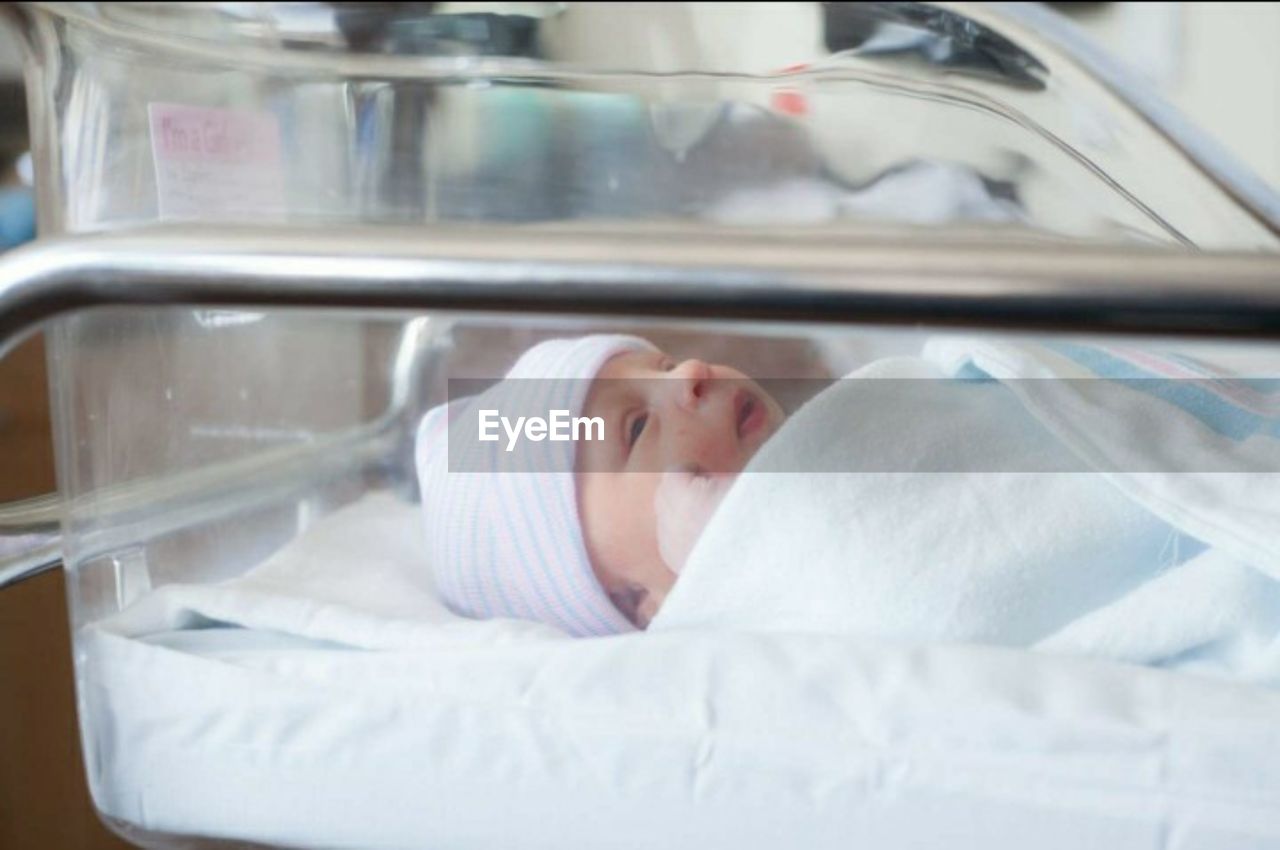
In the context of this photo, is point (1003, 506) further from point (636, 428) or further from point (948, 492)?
point (636, 428)

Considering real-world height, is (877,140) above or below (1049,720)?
above

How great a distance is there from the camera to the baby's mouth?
1.62ft

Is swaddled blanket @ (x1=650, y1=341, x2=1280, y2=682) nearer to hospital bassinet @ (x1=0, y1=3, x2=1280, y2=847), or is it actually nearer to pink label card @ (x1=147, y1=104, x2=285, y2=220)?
hospital bassinet @ (x1=0, y1=3, x2=1280, y2=847)

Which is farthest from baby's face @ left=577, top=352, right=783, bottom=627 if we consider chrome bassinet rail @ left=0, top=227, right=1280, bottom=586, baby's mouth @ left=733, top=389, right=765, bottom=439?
chrome bassinet rail @ left=0, top=227, right=1280, bottom=586

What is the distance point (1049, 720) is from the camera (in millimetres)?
376

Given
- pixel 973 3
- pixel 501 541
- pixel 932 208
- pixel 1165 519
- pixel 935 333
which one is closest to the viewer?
pixel 935 333

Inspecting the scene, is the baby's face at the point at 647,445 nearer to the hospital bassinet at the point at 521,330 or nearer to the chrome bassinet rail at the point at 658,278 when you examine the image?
the hospital bassinet at the point at 521,330

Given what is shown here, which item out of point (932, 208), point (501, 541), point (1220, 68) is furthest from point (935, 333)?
point (1220, 68)

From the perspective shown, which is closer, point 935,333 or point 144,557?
point 935,333

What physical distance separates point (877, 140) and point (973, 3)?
0.15 meters

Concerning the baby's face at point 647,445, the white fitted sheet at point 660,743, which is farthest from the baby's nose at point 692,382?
the white fitted sheet at point 660,743

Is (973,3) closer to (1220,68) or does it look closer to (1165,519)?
(1165,519)

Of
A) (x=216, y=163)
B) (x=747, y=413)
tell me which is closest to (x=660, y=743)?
(x=747, y=413)

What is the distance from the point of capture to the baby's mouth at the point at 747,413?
49 centimetres
